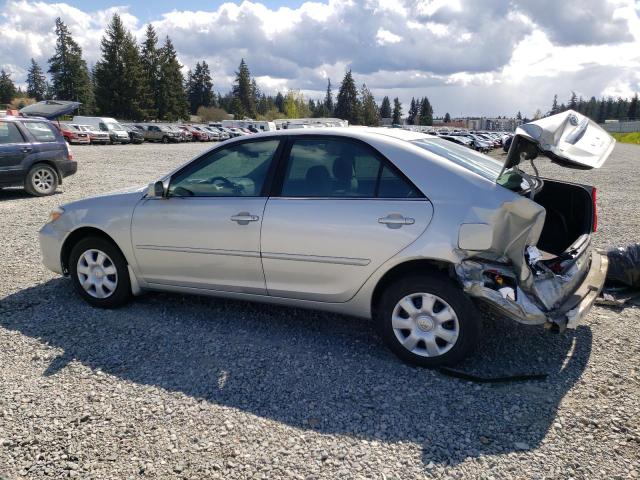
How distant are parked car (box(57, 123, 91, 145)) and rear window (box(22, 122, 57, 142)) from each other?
2476 centimetres

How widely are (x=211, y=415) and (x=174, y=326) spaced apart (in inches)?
55.7

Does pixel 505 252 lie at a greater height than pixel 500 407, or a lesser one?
greater

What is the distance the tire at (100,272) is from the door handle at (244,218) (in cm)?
131

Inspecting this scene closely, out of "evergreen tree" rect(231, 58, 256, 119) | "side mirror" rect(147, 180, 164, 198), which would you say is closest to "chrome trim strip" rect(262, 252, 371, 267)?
"side mirror" rect(147, 180, 164, 198)

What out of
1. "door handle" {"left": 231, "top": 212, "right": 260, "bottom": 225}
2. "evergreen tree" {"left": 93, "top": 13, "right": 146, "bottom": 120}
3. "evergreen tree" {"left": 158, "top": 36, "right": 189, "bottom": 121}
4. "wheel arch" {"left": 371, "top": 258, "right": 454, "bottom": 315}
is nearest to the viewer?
"wheel arch" {"left": 371, "top": 258, "right": 454, "bottom": 315}

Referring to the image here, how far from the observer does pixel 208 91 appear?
3821 inches

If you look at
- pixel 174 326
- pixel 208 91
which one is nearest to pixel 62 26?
pixel 208 91

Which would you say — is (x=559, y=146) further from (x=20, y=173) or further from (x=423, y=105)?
(x=423, y=105)

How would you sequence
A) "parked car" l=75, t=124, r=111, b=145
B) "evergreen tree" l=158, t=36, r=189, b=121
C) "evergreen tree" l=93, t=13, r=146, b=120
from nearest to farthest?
"parked car" l=75, t=124, r=111, b=145, "evergreen tree" l=93, t=13, r=146, b=120, "evergreen tree" l=158, t=36, r=189, b=121

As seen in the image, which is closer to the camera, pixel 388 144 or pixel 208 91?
pixel 388 144

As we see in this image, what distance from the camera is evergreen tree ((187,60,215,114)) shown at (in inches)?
3792

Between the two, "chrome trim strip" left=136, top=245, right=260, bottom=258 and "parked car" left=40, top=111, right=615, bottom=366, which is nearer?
"parked car" left=40, top=111, right=615, bottom=366

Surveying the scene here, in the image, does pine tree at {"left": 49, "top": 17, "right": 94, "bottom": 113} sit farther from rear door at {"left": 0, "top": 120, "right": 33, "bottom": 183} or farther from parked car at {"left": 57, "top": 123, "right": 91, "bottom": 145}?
rear door at {"left": 0, "top": 120, "right": 33, "bottom": 183}

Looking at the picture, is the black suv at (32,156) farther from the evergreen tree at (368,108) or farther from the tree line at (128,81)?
the evergreen tree at (368,108)
